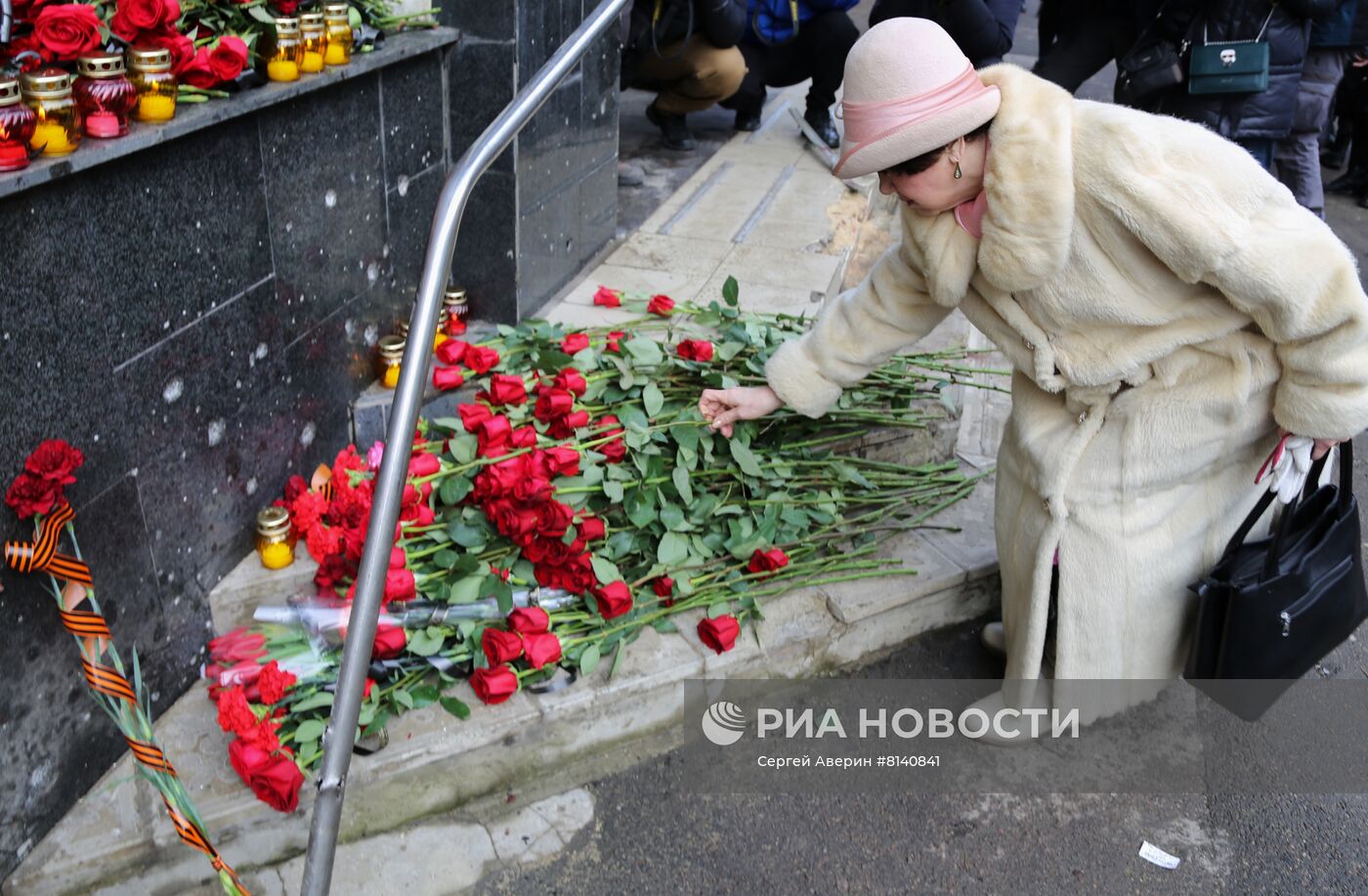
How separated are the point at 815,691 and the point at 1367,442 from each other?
2789 mm

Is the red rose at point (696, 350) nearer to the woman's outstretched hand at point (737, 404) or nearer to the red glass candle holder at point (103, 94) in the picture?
the woman's outstretched hand at point (737, 404)

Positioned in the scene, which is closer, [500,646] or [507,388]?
[500,646]

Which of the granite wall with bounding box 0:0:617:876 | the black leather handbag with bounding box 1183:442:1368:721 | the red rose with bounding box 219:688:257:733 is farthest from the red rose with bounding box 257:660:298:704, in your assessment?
the black leather handbag with bounding box 1183:442:1368:721

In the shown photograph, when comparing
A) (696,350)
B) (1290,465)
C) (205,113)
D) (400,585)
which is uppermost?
(205,113)

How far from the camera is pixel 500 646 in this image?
252 cm

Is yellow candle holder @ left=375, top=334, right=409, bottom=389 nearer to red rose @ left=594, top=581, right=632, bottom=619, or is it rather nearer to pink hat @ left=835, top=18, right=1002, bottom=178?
red rose @ left=594, top=581, right=632, bottom=619

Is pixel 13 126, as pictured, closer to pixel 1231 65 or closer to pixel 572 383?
pixel 572 383

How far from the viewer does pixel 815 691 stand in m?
3.01

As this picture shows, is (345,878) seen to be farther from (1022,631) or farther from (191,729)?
(1022,631)

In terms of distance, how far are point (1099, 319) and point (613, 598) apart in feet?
3.91

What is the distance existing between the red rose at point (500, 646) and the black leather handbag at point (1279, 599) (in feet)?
4.57

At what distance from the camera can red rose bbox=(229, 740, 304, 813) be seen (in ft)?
7.18

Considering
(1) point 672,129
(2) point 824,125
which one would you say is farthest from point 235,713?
(2) point 824,125

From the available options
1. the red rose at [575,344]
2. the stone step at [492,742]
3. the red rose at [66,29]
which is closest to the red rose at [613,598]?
the stone step at [492,742]
